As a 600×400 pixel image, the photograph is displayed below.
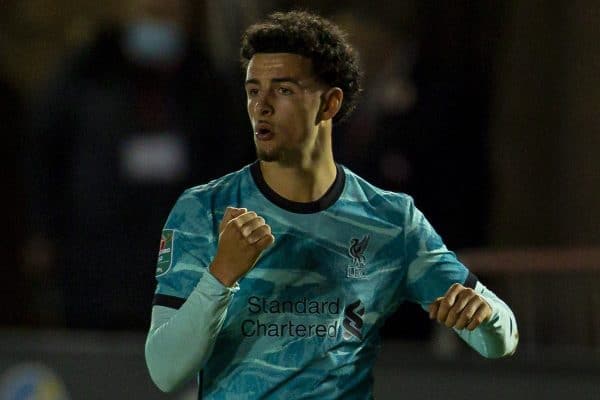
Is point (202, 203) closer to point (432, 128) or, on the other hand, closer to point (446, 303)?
point (446, 303)

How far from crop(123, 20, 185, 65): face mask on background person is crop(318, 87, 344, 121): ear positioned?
7.23 feet

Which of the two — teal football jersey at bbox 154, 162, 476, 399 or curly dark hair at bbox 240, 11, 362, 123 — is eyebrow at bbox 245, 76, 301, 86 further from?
teal football jersey at bbox 154, 162, 476, 399

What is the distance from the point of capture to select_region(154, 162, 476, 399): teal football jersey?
10.8 ft

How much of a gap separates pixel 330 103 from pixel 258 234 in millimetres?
514

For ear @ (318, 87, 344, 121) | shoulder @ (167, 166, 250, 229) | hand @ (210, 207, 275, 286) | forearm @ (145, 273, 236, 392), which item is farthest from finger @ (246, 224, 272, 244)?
ear @ (318, 87, 344, 121)

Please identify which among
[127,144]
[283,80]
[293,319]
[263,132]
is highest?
[283,80]

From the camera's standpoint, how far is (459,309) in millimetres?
3154

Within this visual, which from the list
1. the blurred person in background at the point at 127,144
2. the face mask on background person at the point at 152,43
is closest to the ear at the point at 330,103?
the blurred person in background at the point at 127,144

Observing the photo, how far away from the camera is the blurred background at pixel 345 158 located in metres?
5.23

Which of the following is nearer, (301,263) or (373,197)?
(301,263)

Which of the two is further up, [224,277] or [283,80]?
[283,80]

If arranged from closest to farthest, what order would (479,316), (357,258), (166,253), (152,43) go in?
1. (479,316)
2. (166,253)
3. (357,258)
4. (152,43)

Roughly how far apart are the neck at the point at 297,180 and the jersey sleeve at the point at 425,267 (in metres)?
0.23

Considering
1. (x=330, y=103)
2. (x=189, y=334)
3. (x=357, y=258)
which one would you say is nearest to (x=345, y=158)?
(x=330, y=103)
